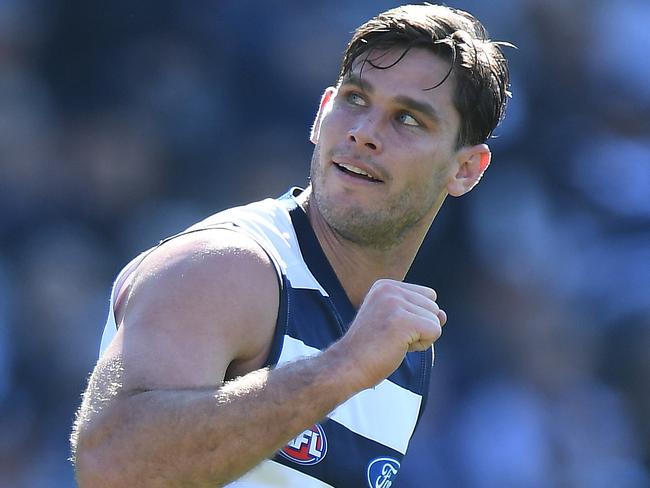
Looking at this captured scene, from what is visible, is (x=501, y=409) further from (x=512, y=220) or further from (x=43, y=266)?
(x=43, y=266)

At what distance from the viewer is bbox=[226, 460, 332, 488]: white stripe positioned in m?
2.54

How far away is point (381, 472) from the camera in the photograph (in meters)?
2.84

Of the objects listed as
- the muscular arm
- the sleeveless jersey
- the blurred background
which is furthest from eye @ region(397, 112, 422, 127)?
the blurred background

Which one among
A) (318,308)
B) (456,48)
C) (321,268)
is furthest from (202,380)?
(456,48)

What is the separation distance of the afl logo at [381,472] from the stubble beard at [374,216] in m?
0.58

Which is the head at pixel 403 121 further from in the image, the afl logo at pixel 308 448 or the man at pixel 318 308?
the afl logo at pixel 308 448

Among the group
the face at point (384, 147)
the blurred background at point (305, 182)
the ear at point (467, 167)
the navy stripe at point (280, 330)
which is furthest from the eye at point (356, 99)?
the blurred background at point (305, 182)

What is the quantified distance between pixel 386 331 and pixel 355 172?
78 centimetres

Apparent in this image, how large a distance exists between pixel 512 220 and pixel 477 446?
112 centimetres

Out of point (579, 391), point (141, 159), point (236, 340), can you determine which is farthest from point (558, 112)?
point (236, 340)

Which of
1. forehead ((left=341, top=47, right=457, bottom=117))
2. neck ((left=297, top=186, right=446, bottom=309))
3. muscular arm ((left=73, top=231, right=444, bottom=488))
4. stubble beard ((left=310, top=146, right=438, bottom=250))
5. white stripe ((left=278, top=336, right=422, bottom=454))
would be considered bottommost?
white stripe ((left=278, top=336, right=422, bottom=454))

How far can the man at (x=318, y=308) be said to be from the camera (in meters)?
2.17

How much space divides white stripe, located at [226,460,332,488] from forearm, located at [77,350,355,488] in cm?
34

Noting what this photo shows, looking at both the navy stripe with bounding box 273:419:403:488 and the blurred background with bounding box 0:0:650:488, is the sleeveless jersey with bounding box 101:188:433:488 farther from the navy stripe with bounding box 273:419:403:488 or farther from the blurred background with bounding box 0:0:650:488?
the blurred background with bounding box 0:0:650:488
